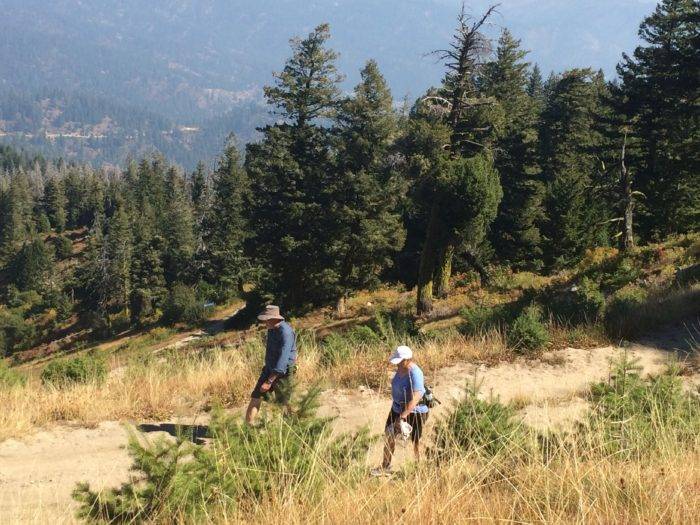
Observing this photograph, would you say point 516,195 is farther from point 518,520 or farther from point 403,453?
point 518,520

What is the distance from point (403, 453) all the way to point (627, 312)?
7.13 meters

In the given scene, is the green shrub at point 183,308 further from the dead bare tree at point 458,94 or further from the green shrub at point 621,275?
the green shrub at point 621,275

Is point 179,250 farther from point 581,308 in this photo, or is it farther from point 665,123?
point 581,308

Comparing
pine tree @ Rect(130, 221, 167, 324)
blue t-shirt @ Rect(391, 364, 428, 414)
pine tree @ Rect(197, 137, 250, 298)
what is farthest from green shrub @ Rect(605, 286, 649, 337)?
pine tree @ Rect(130, 221, 167, 324)

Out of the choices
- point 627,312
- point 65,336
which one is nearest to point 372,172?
point 627,312

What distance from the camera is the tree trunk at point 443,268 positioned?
20.5m

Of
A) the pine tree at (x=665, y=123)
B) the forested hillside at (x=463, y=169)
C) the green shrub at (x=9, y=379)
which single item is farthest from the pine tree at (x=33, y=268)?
the green shrub at (x=9, y=379)

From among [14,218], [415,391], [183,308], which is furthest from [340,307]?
[14,218]

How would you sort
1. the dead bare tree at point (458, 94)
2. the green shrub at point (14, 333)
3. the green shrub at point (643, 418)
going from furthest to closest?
the green shrub at point (14, 333), the dead bare tree at point (458, 94), the green shrub at point (643, 418)

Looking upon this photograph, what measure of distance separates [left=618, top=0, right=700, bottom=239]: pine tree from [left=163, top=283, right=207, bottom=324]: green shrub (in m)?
34.5

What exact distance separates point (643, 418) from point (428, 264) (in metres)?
15.5

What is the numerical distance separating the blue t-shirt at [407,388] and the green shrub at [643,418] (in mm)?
1549

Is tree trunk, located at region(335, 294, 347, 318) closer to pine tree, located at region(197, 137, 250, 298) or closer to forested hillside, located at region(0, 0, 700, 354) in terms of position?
forested hillside, located at region(0, 0, 700, 354)

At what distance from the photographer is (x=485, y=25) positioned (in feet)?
59.8
